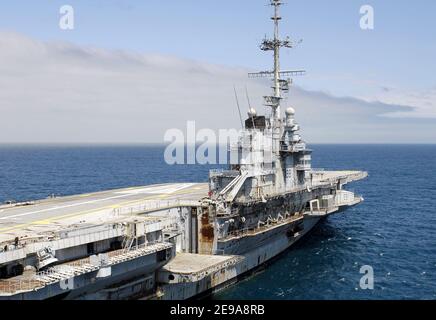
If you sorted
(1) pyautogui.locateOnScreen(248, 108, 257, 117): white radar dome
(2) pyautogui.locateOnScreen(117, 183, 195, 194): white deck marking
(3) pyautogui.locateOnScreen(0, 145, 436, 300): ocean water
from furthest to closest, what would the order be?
(2) pyautogui.locateOnScreen(117, 183, 195, 194): white deck marking → (1) pyautogui.locateOnScreen(248, 108, 257, 117): white radar dome → (3) pyautogui.locateOnScreen(0, 145, 436, 300): ocean water

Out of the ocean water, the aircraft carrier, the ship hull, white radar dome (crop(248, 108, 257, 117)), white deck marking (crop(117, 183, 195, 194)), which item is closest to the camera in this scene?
the aircraft carrier

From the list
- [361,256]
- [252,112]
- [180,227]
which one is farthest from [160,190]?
[361,256]

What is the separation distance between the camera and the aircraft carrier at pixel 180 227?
2298cm

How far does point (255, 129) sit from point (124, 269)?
17550 mm

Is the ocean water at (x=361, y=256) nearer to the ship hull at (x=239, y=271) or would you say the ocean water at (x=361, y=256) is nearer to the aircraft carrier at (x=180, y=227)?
the ship hull at (x=239, y=271)

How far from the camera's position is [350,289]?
109 ft

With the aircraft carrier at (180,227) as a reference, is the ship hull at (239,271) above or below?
below

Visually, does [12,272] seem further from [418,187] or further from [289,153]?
[418,187]

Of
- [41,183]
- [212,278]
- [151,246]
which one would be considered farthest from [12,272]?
[41,183]

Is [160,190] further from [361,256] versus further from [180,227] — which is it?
[361,256]

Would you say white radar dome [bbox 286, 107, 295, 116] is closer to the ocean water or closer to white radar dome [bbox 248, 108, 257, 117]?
white radar dome [bbox 248, 108, 257, 117]

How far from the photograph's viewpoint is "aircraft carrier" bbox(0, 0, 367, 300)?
75.4 ft

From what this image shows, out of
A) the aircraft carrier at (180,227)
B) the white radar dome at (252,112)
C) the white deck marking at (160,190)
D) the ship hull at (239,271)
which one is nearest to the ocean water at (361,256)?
the ship hull at (239,271)

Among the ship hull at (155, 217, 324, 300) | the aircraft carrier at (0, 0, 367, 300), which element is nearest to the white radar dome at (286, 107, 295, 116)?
the aircraft carrier at (0, 0, 367, 300)
